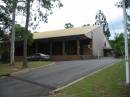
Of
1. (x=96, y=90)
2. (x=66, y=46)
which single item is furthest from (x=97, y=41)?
(x=96, y=90)

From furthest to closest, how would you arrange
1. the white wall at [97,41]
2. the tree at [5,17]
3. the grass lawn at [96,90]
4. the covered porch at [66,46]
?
the white wall at [97,41], the covered porch at [66,46], the tree at [5,17], the grass lawn at [96,90]

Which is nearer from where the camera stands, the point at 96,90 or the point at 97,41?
the point at 96,90

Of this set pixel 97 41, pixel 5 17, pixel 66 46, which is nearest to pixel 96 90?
pixel 5 17

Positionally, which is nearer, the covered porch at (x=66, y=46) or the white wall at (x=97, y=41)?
the covered porch at (x=66, y=46)

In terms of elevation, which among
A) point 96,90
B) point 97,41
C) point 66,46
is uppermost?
point 97,41

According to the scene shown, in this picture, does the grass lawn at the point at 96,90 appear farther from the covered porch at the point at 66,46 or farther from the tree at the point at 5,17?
the covered porch at the point at 66,46

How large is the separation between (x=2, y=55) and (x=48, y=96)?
1424 inches

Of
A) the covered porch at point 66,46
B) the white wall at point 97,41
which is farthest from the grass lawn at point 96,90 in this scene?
the white wall at point 97,41

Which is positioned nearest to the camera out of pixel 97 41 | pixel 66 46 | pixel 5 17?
pixel 5 17

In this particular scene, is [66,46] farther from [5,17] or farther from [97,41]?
[5,17]

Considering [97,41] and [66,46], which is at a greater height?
[97,41]

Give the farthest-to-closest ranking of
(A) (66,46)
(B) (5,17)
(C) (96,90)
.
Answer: (A) (66,46) < (B) (5,17) < (C) (96,90)

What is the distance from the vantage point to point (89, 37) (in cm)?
5075

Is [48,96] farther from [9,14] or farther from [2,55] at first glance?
[2,55]
